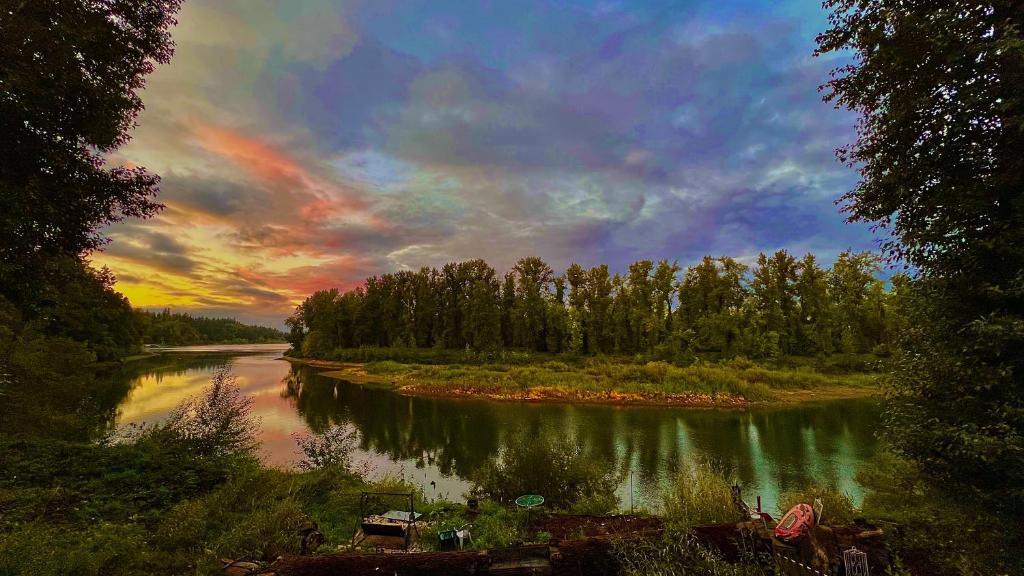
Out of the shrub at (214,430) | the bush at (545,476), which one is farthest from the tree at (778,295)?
the shrub at (214,430)

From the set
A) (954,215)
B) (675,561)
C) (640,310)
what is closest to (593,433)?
(675,561)

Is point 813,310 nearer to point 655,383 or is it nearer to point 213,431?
point 655,383

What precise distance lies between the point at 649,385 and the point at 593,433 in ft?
51.9

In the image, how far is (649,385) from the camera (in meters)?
39.2

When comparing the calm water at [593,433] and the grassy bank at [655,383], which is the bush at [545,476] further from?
the grassy bank at [655,383]

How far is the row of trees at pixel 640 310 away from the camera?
53.0 meters

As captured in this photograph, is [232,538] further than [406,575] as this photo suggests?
Yes

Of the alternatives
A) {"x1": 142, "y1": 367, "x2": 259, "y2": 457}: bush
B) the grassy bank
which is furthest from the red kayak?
the grassy bank

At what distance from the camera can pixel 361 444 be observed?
939 inches

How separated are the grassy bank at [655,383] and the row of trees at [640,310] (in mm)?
5279

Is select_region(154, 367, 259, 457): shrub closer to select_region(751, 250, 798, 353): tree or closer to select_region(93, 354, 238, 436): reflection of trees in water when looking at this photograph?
select_region(93, 354, 238, 436): reflection of trees in water

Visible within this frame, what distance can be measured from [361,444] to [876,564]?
75.6 feet

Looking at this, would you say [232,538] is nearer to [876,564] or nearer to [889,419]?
[876,564]

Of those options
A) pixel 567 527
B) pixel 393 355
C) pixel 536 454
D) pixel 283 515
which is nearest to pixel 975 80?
pixel 567 527
